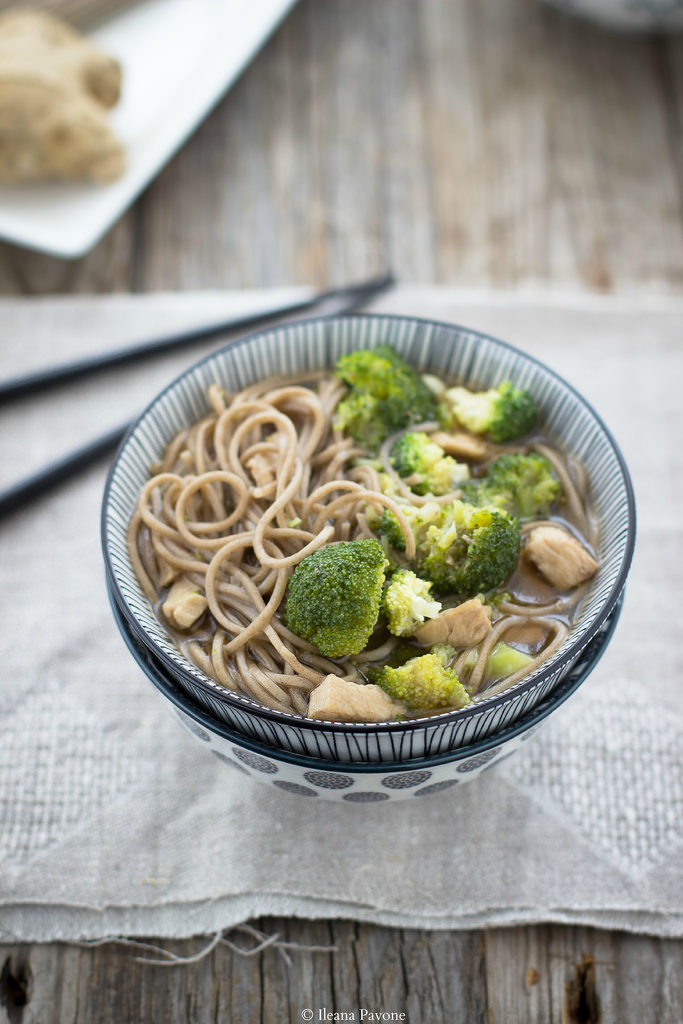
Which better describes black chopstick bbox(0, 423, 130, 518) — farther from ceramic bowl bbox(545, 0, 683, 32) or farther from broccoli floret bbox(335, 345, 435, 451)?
ceramic bowl bbox(545, 0, 683, 32)

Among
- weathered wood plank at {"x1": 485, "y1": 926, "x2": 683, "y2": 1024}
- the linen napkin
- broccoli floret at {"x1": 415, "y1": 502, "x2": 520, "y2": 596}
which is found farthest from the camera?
the linen napkin

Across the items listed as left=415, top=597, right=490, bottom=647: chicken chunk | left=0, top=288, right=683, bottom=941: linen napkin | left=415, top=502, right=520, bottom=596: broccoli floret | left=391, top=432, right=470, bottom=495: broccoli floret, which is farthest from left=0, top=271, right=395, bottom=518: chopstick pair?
left=415, top=597, right=490, bottom=647: chicken chunk

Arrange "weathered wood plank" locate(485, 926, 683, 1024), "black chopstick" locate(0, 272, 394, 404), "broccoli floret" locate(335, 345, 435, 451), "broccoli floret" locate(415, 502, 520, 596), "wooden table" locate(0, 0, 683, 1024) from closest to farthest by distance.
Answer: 1. "broccoli floret" locate(415, 502, 520, 596)
2. "weathered wood plank" locate(485, 926, 683, 1024)
3. "broccoli floret" locate(335, 345, 435, 451)
4. "black chopstick" locate(0, 272, 394, 404)
5. "wooden table" locate(0, 0, 683, 1024)

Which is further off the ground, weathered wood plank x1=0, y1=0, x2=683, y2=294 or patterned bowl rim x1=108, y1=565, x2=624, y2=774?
weathered wood plank x1=0, y1=0, x2=683, y2=294

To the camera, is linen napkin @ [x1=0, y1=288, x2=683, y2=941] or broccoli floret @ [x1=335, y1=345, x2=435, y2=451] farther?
broccoli floret @ [x1=335, y1=345, x2=435, y2=451]

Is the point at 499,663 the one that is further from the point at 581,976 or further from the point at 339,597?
the point at 581,976

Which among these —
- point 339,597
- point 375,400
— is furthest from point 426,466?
point 339,597

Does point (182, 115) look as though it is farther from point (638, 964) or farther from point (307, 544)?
point (638, 964)
